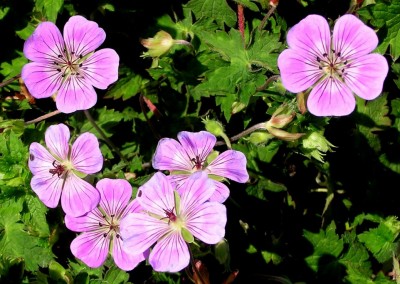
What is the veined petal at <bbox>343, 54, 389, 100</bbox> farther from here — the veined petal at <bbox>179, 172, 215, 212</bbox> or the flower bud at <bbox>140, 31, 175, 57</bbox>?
the flower bud at <bbox>140, 31, 175, 57</bbox>

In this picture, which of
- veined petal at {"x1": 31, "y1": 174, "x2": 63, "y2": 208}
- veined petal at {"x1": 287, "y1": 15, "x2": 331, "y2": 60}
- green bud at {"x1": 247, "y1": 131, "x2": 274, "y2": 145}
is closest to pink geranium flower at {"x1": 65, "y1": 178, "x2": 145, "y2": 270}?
veined petal at {"x1": 31, "y1": 174, "x2": 63, "y2": 208}

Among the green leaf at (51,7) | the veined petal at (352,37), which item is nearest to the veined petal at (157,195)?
the veined petal at (352,37)

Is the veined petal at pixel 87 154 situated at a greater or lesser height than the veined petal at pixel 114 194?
greater

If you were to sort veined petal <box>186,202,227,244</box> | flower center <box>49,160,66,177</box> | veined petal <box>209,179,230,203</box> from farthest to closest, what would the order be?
flower center <box>49,160,66,177</box> → veined petal <box>209,179,230,203</box> → veined petal <box>186,202,227,244</box>

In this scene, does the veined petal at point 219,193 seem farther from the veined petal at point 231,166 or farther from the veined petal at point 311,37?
the veined petal at point 311,37

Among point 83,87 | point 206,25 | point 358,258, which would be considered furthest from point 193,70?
point 358,258

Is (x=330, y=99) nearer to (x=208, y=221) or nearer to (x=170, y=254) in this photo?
(x=208, y=221)
